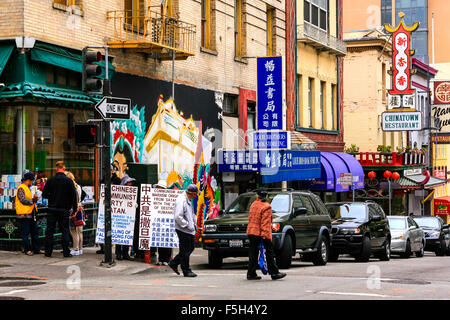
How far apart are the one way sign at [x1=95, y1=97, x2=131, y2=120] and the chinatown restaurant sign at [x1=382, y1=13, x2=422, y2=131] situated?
2922 cm

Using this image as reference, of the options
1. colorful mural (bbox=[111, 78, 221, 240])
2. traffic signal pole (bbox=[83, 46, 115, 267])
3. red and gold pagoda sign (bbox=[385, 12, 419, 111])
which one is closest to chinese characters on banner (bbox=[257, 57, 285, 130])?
colorful mural (bbox=[111, 78, 221, 240])

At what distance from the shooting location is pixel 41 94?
16781mm

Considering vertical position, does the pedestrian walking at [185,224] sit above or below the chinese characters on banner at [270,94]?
below

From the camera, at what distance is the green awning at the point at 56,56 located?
16.8m

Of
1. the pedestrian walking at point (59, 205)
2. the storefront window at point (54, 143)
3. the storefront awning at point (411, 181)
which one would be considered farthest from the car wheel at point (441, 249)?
the pedestrian walking at point (59, 205)

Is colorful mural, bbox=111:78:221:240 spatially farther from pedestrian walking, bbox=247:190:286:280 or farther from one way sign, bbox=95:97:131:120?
pedestrian walking, bbox=247:190:286:280

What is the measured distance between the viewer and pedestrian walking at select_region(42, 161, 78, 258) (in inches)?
639

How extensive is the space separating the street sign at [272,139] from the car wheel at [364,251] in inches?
238

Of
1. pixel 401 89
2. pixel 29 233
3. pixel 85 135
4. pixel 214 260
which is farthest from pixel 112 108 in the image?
pixel 401 89

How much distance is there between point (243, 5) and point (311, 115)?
905 centimetres

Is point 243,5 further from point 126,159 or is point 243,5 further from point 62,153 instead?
point 62,153

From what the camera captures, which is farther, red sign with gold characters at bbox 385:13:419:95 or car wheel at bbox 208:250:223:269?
red sign with gold characters at bbox 385:13:419:95

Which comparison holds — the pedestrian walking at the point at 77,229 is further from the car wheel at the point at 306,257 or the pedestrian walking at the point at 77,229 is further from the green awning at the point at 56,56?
the car wheel at the point at 306,257

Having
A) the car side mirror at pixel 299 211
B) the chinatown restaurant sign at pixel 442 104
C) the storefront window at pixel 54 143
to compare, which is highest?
the chinatown restaurant sign at pixel 442 104
